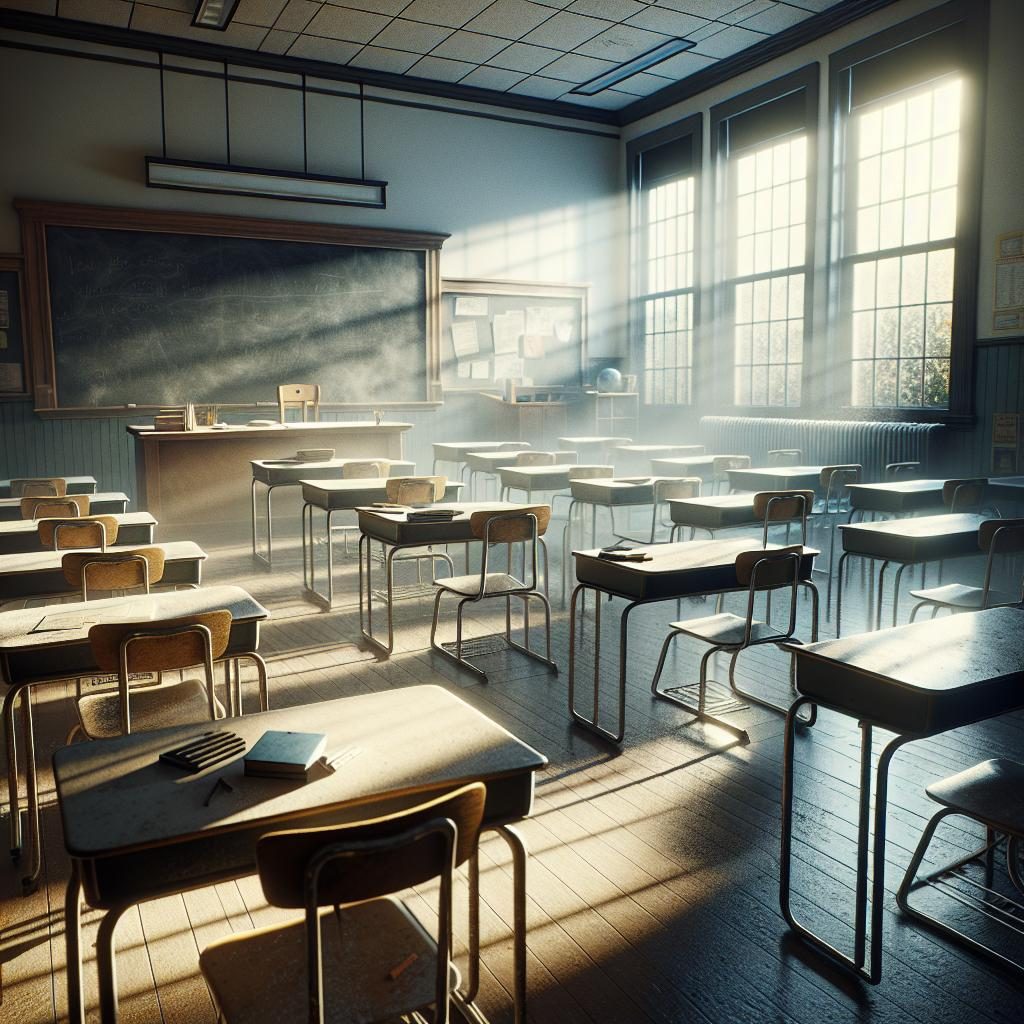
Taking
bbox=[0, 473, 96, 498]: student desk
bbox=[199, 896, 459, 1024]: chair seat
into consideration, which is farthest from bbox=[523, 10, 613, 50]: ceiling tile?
bbox=[199, 896, 459, 1024]: chair seat

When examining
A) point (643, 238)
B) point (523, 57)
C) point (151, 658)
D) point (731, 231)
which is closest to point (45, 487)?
point (151, 658)

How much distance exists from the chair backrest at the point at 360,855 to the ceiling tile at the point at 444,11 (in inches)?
319

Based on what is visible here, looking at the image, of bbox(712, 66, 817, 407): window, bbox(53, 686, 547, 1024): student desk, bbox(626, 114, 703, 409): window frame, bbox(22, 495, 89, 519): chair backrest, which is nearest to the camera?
bbox(53, 686, 547, 1024): student desk

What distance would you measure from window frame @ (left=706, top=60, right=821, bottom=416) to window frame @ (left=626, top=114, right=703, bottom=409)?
0.83ft

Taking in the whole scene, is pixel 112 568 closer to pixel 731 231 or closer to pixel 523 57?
pixel 523 57

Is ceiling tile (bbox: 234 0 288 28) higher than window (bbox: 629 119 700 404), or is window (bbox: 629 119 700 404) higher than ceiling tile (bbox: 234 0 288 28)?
ceiling tile (bbox: 234 0 288 28)

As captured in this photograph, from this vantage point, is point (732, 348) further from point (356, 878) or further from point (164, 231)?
point (356, 878)

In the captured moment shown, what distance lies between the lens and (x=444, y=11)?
8.12m

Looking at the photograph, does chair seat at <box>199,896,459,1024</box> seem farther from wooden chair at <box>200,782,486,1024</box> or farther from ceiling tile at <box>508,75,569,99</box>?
ceiling tile at <box>508,75,569,99</box>

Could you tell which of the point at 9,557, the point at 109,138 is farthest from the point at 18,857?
the point at 109,138

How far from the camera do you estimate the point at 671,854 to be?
2604 millimetres

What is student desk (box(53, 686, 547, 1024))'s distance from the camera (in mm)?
1375

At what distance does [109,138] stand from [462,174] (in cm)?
363

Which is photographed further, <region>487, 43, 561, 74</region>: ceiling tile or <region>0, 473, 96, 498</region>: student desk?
<region>487, 43, 561, 74</region>: ceiling tile
